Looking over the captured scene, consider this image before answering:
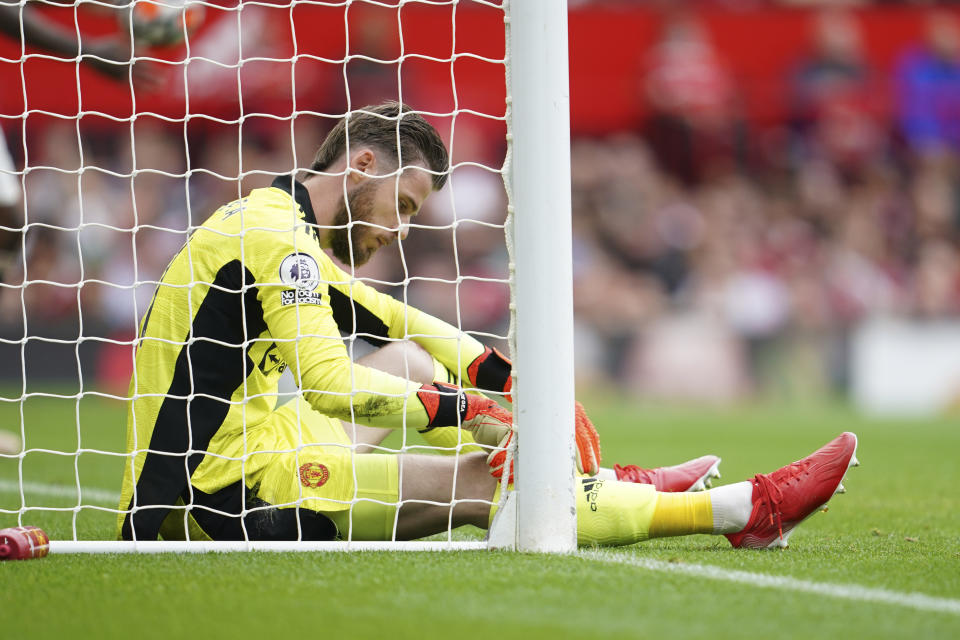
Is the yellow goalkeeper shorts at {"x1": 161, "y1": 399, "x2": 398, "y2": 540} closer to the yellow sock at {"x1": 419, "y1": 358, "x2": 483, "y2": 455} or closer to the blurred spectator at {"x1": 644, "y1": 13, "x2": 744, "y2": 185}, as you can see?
the yellow sock at {"x1": 419, "y1": 358, "x2": 483, "y2": 455}

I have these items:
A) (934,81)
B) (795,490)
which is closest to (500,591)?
(795,490)

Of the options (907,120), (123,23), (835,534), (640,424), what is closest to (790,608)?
(835,534)

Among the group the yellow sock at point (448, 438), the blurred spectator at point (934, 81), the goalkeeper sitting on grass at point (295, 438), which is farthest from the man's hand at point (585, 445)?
the blurred spectator at point (934, 81)

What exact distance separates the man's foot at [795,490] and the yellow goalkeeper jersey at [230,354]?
0.92 m

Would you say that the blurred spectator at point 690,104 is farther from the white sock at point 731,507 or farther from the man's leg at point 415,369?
the white sock at point 731,507

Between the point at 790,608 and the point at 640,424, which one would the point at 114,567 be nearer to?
the point at 790,608

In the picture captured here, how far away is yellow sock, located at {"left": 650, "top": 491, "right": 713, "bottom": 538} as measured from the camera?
122 inches

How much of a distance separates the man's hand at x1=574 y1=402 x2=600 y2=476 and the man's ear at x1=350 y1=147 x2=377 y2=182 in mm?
876

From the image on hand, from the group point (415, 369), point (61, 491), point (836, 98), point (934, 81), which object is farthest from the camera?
point (934, 81)

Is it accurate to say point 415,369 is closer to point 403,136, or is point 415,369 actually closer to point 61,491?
point 403,136

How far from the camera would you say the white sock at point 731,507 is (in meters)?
3.09

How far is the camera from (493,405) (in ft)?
10.4

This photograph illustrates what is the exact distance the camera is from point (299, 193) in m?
3.24

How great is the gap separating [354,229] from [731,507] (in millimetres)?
1289
